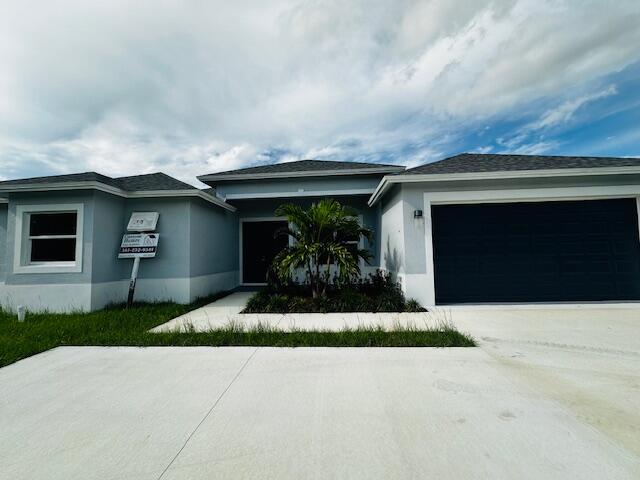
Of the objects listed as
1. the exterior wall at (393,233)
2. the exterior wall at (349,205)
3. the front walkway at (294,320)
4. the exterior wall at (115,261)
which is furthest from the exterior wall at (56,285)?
the exterior wall at (393,233)

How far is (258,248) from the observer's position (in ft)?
35.3

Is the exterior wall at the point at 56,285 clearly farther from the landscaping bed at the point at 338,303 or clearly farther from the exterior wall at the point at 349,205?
the exterior wall at the point at 349,205

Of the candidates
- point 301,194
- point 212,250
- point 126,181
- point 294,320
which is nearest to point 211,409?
point 294,320

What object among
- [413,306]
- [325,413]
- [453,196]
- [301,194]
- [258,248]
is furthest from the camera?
[258,248]

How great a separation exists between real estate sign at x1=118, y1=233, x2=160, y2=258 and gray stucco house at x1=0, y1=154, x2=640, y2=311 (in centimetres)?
28

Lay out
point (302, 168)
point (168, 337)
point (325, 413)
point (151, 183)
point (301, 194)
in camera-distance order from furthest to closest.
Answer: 1. point (302, 168)
2. point (301, 194)
3. point (151, 183)
4. point (168, 337)
5. point (325, 413)

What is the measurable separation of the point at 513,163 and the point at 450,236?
2551 millimetres

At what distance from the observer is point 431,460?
1.79 metres

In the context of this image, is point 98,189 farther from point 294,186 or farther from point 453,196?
point 453,196

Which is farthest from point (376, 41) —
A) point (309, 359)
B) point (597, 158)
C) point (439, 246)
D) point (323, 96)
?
point (309, 359)

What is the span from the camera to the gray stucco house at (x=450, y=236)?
21.5ft

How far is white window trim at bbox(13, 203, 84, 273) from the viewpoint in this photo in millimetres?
6609

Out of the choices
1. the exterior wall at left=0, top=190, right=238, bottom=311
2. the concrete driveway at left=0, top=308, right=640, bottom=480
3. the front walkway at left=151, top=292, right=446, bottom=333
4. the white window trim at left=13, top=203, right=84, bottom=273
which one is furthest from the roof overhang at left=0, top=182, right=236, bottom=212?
the concrete driveway at left=0, top=308, right=640, bottom=480

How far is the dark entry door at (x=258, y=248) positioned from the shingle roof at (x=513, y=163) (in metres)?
5.65
